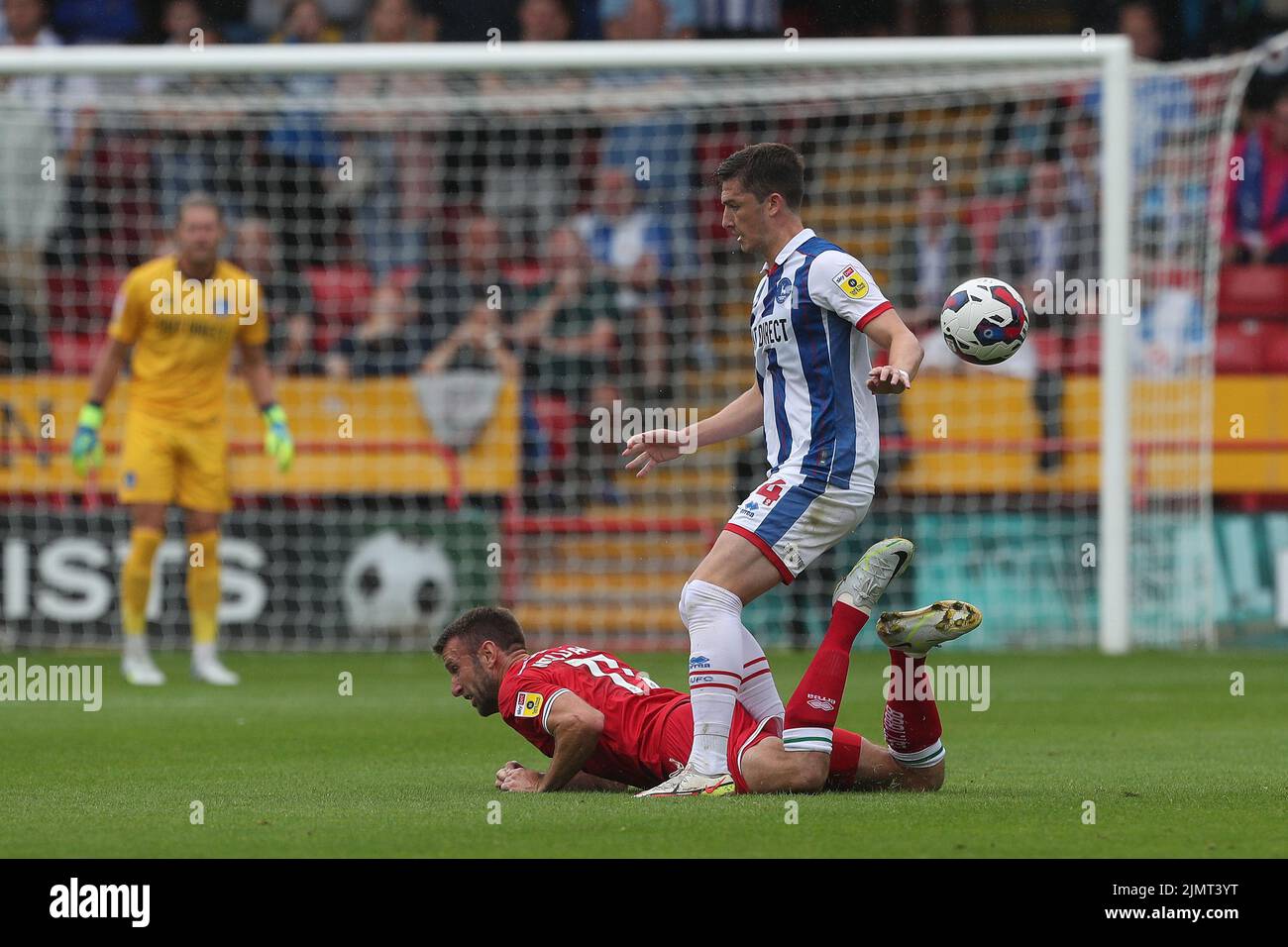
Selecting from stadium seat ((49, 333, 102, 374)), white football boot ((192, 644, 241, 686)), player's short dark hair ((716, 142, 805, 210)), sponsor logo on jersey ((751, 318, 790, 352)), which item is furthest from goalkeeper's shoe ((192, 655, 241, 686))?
player's short dark hair ((716, 142, 805, 210))

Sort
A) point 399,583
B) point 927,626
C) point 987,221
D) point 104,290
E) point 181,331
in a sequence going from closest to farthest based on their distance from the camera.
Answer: point 927,626
point 181,331
point 399,583
point 987,221
point 104,290

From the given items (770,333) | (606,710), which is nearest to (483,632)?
(606,710)

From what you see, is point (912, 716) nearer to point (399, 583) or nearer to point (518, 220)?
point (399, 583)

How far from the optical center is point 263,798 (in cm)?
657

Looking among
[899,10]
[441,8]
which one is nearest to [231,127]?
[441,8]

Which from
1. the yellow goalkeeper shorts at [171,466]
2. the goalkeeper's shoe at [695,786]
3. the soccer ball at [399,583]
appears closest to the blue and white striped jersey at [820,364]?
the goalkeeper's shoe at [695,786]

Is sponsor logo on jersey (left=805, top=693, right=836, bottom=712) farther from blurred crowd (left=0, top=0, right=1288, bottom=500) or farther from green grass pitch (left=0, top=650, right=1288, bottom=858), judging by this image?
blurred crowd (left=0, top=0, right=1288, bottom=500)

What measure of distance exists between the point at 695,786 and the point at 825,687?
573mm

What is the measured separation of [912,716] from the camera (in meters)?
6.28

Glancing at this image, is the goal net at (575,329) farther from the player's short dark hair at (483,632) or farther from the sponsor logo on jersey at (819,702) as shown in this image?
the sponsor logo on jersey at (819,702)

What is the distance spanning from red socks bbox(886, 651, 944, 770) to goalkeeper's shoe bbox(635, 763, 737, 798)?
0.58 m

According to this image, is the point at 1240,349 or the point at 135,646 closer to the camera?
the point at 135,646

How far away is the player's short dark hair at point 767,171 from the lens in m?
6.48

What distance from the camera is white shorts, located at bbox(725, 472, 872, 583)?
627 centimetres
